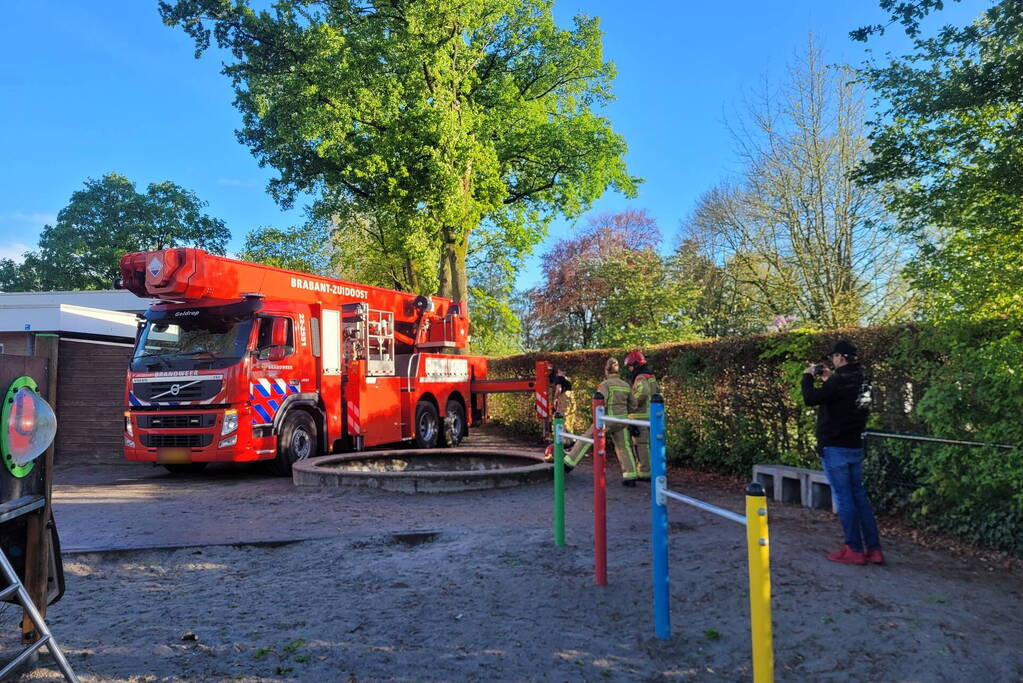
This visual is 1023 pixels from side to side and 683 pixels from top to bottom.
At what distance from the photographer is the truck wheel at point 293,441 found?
11150mm

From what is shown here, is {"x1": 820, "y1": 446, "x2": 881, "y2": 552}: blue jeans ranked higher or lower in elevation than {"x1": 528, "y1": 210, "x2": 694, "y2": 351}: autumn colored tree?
lower

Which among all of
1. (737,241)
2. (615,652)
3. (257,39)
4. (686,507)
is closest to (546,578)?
(615,652)

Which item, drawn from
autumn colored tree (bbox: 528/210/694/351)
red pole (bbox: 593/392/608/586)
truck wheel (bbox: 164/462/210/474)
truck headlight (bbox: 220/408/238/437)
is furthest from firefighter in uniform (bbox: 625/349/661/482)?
autumn colored tree (bbox: 528/210/694/351)

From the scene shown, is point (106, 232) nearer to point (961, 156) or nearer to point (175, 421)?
point (175, 421)

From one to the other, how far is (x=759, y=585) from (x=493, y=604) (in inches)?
84.6

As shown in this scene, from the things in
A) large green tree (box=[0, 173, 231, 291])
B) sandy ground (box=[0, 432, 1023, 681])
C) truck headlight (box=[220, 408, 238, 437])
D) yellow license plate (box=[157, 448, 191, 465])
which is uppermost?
large green tree (box=[0, 173, 231, 291])

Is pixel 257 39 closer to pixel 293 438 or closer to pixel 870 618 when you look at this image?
pixel 293 438

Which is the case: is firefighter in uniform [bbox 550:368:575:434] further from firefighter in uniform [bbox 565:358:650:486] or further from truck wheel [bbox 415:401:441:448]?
firefighter in uniform [bbox 565:358:650:486]

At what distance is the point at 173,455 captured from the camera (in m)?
10.6

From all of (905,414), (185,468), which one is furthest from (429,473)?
(185,468)

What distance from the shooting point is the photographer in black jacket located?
5.28 meters

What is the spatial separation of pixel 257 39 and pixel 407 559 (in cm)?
1992

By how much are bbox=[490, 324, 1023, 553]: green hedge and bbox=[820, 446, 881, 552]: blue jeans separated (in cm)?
104

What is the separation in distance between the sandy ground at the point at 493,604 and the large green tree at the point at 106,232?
4650 cm
